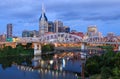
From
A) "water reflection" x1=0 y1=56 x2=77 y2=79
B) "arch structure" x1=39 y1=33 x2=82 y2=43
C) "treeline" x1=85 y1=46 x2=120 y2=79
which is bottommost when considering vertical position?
"water reflection" x1=0 y1=56 x2=77 y2=79

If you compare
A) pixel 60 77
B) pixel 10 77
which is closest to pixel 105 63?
pixel 60 77

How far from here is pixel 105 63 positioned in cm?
3023

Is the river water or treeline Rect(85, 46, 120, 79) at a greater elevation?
treeline Rect(85, 46, 120, 79)

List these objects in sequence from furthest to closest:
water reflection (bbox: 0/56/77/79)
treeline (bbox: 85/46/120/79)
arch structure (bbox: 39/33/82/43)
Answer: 1. arch structure (bbox: 39/33/82/43)
2. water reflection (bbox: 0/56/77/79)
3. treeline (bbox: 85/46/120/79)

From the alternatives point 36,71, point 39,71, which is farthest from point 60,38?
point 39,71

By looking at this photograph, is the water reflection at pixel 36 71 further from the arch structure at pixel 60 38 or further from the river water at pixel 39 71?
the arch structure at pixel 60 38

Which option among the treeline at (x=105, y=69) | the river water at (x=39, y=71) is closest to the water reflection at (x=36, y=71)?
the river water at (x=39, y=71)

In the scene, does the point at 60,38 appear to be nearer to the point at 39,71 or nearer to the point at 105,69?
the point at 39,71

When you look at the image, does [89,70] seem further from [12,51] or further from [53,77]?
[12,51]

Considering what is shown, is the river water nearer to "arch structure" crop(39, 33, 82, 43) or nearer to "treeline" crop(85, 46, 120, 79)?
"treeline" crop(85, 46, 120, 79)

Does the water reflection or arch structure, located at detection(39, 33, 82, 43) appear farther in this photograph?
arch structure, located at detection(39, 33, 82, 43)

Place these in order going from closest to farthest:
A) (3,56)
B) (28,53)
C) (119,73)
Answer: (119,73) → (3,56) → (28,53)

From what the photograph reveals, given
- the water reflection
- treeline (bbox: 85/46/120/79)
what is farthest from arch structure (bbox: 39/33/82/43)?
treeline (bbox: 85/46/120/79)

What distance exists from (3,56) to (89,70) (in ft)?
98.7
